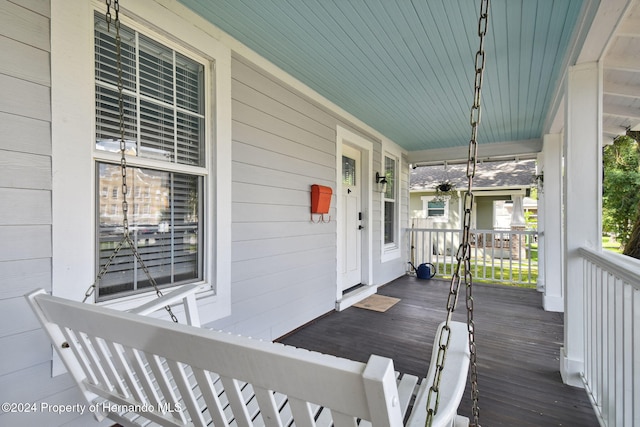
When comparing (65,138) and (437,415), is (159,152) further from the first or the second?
(437,415)

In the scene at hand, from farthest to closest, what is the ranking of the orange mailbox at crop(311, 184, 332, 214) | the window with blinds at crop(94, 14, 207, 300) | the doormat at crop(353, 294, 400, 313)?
the doormat at crop(353, 294, 400, 313) < the orange mailbox at crop(311, 184, 332, 214) < the window with blinds at crop(94, 14, 207, 300)

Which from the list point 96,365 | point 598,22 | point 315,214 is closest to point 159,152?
point 96,365

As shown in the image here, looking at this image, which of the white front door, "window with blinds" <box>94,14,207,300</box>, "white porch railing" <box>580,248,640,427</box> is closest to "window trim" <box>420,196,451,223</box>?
the white front door

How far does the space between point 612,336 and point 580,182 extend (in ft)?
3.39

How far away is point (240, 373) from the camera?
0.66 meters

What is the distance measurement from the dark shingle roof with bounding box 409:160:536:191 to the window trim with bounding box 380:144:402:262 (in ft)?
7.26

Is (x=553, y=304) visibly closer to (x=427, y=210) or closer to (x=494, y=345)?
(x=494, y=345)

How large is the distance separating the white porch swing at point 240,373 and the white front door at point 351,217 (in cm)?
301

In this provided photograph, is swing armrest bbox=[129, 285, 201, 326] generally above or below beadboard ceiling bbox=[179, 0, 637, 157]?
below

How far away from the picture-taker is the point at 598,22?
166cm

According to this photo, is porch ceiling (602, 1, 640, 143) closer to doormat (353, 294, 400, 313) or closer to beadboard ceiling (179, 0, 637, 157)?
beadboard ceiling (179, 0, 637, 157)

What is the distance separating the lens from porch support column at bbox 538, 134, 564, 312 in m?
3.95

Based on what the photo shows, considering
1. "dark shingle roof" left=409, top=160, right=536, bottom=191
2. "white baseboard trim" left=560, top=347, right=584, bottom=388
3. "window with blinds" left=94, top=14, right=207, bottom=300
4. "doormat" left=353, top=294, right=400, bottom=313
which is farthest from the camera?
"dark shingle roof" left=409, top=160, right=536, bottom=191

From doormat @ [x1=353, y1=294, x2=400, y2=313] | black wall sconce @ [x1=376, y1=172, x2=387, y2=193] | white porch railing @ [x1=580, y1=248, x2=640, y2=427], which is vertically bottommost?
doormat @ [x1=353, y1=294, x2=400, y2=313]
